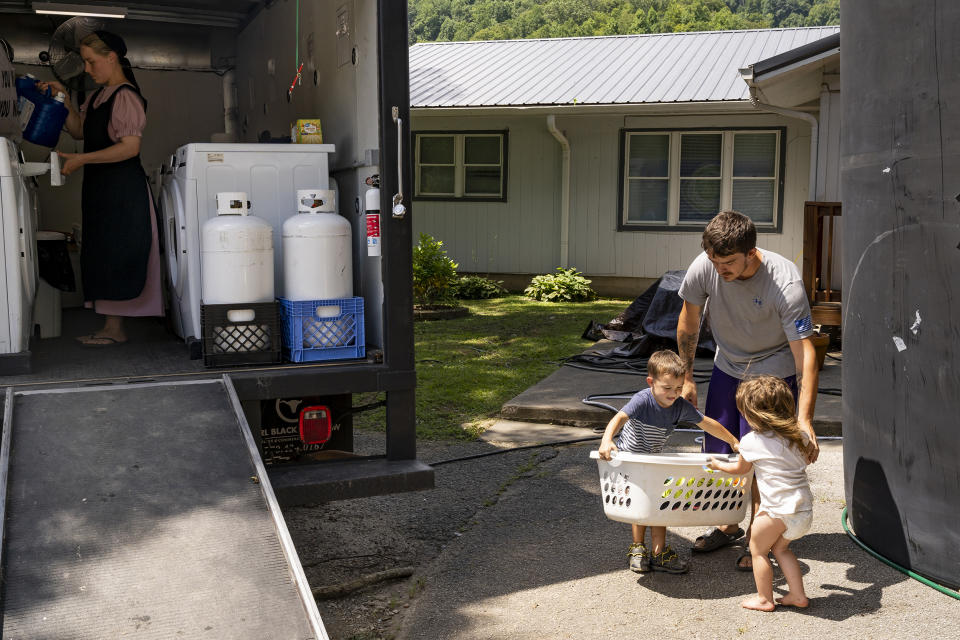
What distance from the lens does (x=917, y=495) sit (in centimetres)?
416

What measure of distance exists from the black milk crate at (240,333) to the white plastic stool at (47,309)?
2.08 m

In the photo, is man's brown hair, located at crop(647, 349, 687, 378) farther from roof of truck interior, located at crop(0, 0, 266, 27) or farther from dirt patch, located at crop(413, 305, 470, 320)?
dirt patch, located at crop(413, 305, 470, 320)

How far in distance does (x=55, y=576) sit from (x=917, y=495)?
3.26m

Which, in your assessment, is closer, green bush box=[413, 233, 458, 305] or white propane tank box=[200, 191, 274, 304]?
white propane tank box=[200, 191, 274, 304]

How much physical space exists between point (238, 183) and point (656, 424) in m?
2.32

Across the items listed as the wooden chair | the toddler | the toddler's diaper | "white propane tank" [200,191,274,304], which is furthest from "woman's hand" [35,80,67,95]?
the wooden chair

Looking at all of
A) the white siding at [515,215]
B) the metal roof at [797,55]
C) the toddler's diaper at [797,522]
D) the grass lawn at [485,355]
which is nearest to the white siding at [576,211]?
the white siding at [515,215]

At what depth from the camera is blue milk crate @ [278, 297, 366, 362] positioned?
4.62 m

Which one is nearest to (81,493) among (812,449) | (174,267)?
(174,267)

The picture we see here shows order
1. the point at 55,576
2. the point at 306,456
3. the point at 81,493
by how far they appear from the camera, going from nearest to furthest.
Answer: the point at 55,576 < the point at 81,493 < the point at 306,456

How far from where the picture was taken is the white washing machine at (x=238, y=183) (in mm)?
4930

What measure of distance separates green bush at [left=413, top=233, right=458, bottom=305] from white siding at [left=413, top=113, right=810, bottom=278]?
303cm

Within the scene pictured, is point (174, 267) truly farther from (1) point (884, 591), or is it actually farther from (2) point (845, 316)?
(1) point (884, 591)

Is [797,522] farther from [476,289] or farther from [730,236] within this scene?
[476,289]
